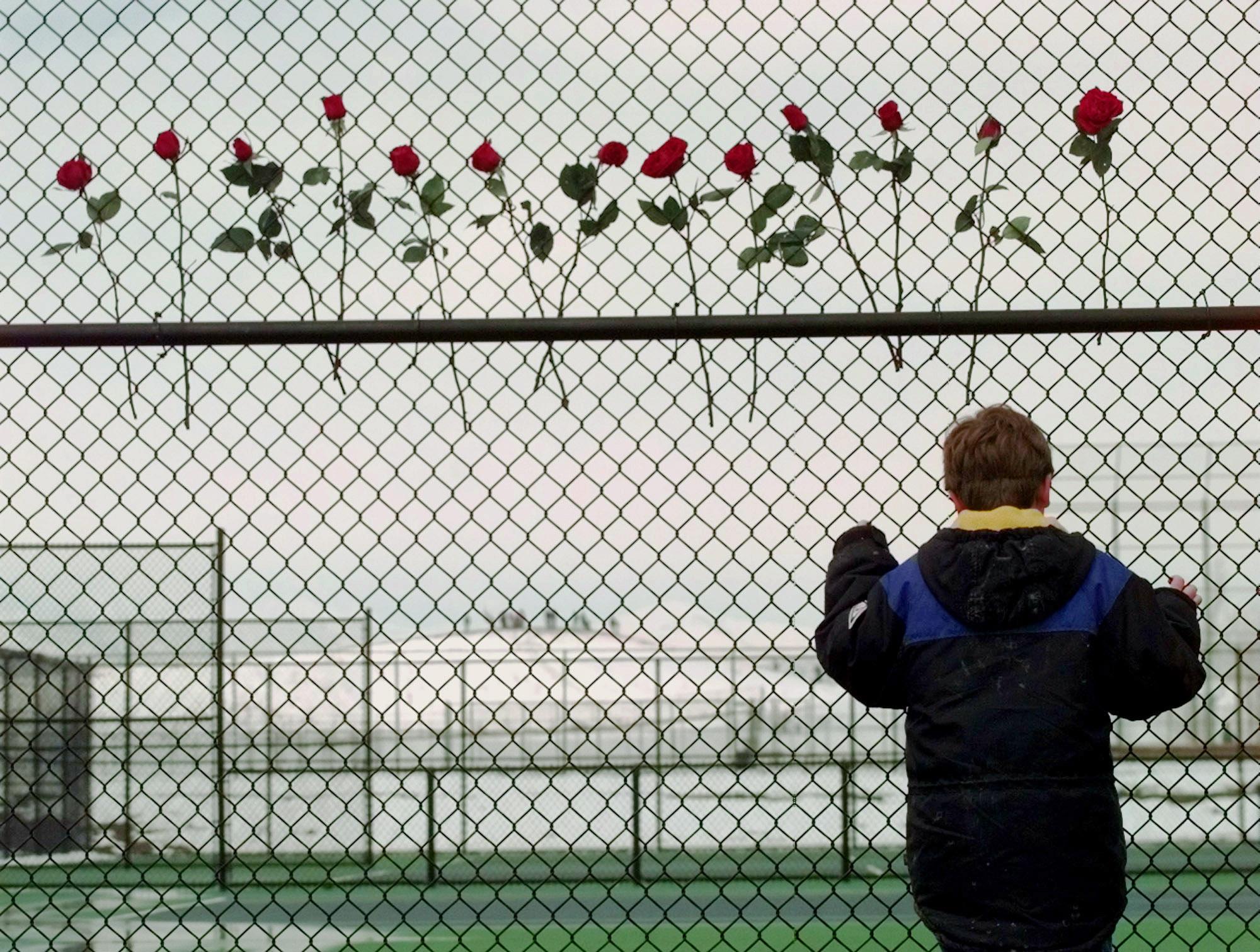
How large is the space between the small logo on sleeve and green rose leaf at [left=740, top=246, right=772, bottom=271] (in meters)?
0.84

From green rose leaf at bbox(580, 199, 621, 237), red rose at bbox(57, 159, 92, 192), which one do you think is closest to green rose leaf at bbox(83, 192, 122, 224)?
red rose at bbox(57, 159, 92, 192)

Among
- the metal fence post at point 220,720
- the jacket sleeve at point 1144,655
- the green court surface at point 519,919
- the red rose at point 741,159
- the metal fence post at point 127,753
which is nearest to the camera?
the jacket sleeve at point 1144,655

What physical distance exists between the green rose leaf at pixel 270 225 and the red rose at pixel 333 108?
0.23 m

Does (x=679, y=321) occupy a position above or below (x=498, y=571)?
above

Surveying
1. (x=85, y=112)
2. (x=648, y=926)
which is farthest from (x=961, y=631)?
(x=648, y=926)

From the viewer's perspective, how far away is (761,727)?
1333 cm

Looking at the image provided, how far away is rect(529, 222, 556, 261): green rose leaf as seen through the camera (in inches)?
116

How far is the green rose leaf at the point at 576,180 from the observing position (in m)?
2.89

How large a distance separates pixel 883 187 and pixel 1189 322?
644mm

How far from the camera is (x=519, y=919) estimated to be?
8867 mm

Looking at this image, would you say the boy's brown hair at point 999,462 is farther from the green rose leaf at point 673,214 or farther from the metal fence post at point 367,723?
the metal fence post at point 367,723

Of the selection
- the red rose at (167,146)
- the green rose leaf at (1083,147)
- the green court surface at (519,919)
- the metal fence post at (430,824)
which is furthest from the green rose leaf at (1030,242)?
the green court surface at (519,919)

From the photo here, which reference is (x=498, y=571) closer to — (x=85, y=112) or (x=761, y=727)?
(x=85, y=112)

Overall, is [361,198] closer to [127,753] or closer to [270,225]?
[270,225]
